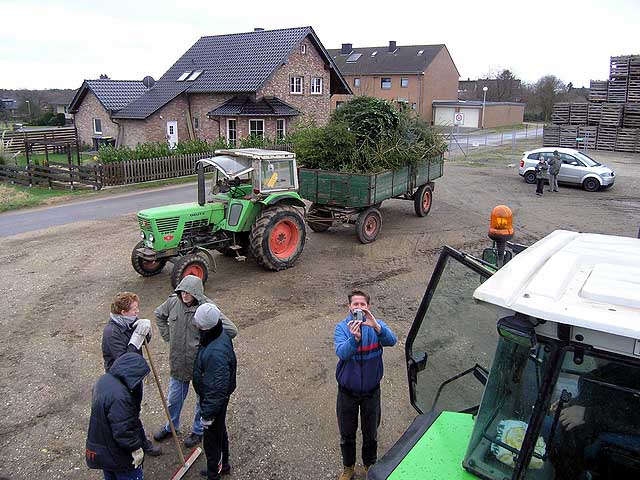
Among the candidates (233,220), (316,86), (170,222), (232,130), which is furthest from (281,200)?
(316,86)

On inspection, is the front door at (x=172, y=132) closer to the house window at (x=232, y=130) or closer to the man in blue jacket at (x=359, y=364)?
the house window at (x=232, y=130)

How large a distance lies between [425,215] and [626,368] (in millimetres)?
11668

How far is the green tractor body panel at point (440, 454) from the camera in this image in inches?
104

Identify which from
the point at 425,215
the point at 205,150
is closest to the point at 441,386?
the point at 425,215

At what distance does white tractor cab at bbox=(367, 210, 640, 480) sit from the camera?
2174mm

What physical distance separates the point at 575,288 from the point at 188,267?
6.44 metres

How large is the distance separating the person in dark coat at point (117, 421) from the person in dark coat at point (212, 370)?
0.42 meters

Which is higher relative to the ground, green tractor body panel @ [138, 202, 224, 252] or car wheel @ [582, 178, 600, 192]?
green tractor body panel @ [138, 202, 224, 252]

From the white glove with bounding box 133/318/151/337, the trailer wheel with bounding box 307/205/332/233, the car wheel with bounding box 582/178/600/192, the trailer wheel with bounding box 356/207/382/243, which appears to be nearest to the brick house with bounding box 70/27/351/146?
the car wheel with bounding box 582/178/600/192

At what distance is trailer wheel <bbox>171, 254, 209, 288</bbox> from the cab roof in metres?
5.75

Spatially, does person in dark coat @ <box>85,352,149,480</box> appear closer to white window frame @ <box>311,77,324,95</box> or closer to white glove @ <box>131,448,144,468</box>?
white glove @ <box>131,448,144,468</box>

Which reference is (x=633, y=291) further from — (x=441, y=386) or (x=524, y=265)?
(x=441, y=386)

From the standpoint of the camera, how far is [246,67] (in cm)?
2747

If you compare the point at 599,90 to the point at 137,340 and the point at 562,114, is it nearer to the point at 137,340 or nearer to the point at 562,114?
the point at 562,114
